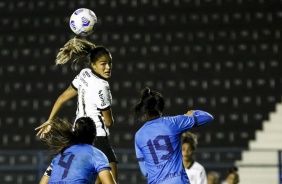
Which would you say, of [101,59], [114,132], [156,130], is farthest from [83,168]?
[114,132]

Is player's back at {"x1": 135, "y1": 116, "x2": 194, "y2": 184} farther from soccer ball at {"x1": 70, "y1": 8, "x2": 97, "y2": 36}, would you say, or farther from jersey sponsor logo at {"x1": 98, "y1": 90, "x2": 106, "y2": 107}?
soccer ball at {"x1": 70, "y1": 8, "x2": 97, "y2": 36}

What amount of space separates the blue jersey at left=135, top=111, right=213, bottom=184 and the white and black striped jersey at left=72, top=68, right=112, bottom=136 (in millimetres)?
794

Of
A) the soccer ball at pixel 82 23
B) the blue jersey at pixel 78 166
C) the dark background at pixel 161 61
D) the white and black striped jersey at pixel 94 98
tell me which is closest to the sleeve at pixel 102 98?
the white and black striped jersey at pixel 94 98

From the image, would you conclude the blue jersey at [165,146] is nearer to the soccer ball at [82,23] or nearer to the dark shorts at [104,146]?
the dark shorts at [104,146]

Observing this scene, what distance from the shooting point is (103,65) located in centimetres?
756

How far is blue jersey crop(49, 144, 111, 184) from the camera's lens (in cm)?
606

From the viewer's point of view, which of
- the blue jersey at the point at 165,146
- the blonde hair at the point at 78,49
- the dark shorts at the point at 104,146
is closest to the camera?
the blue jersey at the point at 165,146

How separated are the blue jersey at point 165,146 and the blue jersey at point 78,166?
771 millimetres

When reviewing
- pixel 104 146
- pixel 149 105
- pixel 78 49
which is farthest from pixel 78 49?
pixel 149 105

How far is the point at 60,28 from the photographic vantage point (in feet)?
54.3

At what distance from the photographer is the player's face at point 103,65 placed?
754 centimetres

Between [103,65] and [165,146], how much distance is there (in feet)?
3.72

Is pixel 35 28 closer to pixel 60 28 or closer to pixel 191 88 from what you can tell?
pixel 60 28

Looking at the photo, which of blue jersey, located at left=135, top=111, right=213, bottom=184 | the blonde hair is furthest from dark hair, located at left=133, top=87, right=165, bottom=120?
the blonde hair
